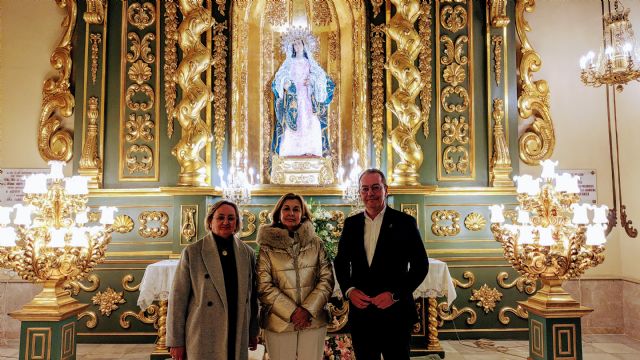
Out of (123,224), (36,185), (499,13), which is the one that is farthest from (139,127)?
(499,13)

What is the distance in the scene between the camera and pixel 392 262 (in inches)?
105

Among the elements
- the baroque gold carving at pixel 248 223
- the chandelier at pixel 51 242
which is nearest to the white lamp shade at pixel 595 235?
the baroque gold carving at pixel 248 223

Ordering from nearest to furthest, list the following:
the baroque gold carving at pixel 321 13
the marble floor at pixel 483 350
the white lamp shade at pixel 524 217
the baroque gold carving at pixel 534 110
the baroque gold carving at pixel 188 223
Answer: the white lamp shade at pixel 524 217 → the marble floor at pixel 483 350 → the baroque gold carving at pixel 188 223 → the baroque gold carving at pixel 534 110 → the baroque gold carving at pixel 321 13

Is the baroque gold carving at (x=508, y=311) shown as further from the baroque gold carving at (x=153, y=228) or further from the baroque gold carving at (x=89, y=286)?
the baroque gold carving at (x=89, y=286)

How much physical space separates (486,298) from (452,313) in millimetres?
460

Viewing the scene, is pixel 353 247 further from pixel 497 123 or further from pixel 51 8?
pixel 51 8

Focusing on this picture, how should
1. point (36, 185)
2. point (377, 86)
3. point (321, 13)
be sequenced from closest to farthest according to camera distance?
point (36, 185)
point (377, 86)
point (321, 13)

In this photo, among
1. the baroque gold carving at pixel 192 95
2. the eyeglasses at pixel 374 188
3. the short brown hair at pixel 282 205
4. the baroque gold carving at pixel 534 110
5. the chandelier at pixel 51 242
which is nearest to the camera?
the eyeglasses at pixel 374 188

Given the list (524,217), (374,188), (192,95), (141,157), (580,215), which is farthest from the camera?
(141,157)

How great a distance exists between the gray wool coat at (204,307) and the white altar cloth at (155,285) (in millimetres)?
2054

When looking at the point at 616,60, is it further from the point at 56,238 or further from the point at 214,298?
the point at 56,238

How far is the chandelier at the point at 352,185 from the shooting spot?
5145 mm

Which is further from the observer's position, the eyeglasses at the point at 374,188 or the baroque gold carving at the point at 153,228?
the baroque gold carving at the point at 153,228

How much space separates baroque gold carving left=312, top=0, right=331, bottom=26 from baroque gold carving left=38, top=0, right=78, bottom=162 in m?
3.11
